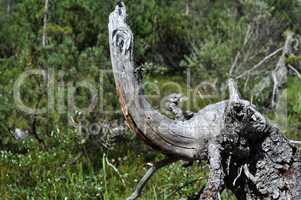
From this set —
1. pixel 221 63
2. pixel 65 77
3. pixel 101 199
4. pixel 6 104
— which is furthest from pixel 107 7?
pixel 221 63

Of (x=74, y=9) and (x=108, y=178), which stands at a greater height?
(x=74, y=9)

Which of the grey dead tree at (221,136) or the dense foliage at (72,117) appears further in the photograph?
the dense foliage at (72,117)

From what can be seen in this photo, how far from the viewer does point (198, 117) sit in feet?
9.95

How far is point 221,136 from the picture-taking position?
9.51ft

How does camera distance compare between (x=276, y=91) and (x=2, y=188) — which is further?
(x=276, y=91)

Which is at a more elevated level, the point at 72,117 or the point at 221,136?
the point at 221,136

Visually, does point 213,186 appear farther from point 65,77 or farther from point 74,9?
point 74,9

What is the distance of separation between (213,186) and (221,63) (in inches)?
335

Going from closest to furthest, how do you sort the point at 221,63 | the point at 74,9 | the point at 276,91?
the point at 74,9 → the point at 276,91 → the point at 221,63

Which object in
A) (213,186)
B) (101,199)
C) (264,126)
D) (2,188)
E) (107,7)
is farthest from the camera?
(107,7)

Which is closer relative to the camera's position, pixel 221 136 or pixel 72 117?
pixel 221 136

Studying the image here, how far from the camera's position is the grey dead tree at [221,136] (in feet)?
9.50

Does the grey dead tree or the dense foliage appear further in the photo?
the dense foliage

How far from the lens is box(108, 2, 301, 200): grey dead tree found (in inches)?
114
